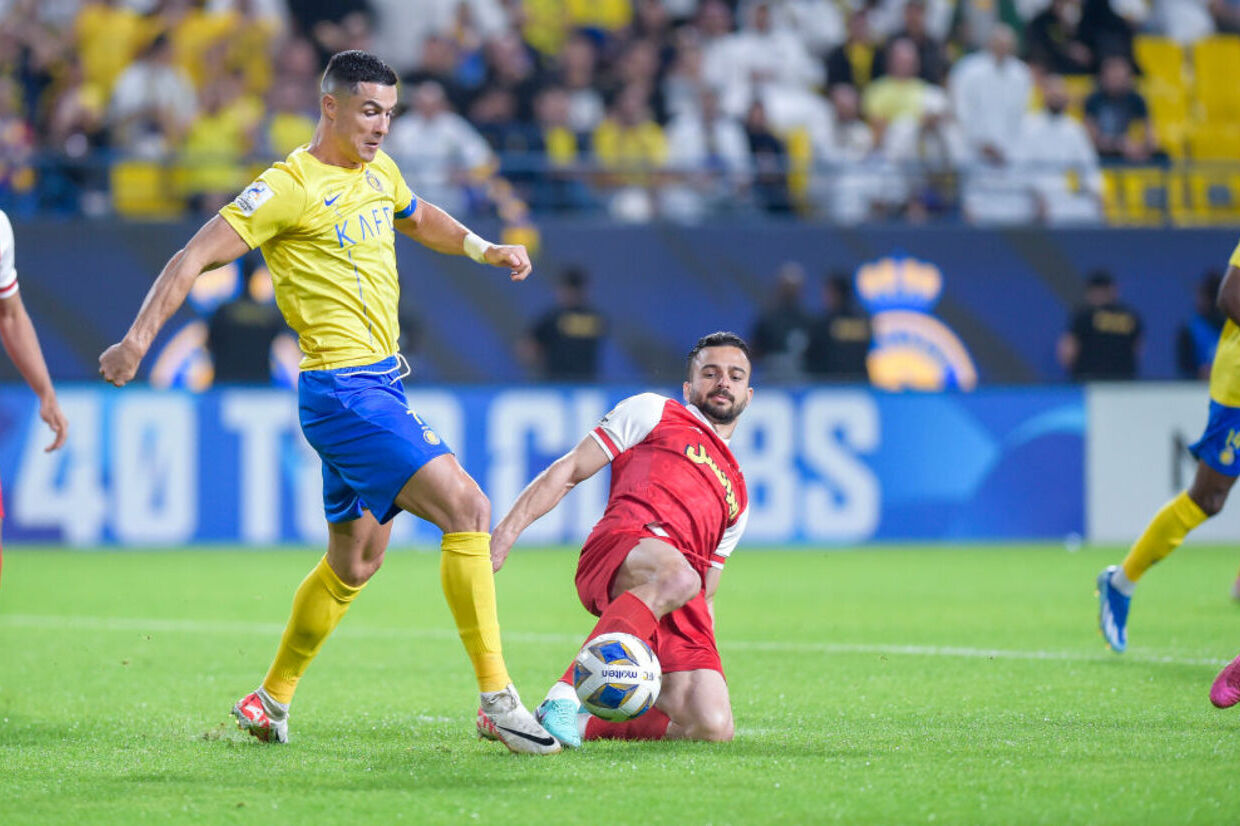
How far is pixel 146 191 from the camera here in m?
Answer: 16.5

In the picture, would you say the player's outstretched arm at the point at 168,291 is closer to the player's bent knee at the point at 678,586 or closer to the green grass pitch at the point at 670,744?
the green grass pitch at the point at 670,744

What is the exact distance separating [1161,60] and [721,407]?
15475mm

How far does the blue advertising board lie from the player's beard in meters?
8.26

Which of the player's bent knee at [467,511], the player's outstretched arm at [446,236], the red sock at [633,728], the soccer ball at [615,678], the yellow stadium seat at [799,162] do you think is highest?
the yellow stadium seat at [799,162]

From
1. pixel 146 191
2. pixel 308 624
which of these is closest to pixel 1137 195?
pixel 146 191

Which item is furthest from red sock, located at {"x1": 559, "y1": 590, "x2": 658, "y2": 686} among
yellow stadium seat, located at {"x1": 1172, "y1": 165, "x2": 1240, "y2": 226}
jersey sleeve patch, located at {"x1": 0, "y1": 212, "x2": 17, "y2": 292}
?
yellow stadium seat, located at {"x1": 1172, "y1": 165, "x2": 1240, "y2": 226}

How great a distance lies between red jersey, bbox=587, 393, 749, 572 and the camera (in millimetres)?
6133

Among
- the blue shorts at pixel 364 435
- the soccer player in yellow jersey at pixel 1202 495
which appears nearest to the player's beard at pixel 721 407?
the blue shorts at pixel 364 435

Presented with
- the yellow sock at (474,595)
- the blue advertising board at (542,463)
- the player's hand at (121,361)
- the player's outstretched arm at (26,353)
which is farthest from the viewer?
the blue advertising board at (542,463)

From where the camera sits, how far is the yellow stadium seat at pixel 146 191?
16547mm

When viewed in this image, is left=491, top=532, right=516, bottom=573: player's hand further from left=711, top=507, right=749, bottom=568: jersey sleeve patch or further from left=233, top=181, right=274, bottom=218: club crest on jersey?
left=233, top=181, right=274, bottom=218: club crest on jersey

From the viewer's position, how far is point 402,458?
5586 millimetres

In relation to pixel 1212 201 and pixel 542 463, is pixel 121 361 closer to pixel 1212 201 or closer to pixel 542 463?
pixel 542 463

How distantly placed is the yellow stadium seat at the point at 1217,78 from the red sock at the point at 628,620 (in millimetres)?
15907
